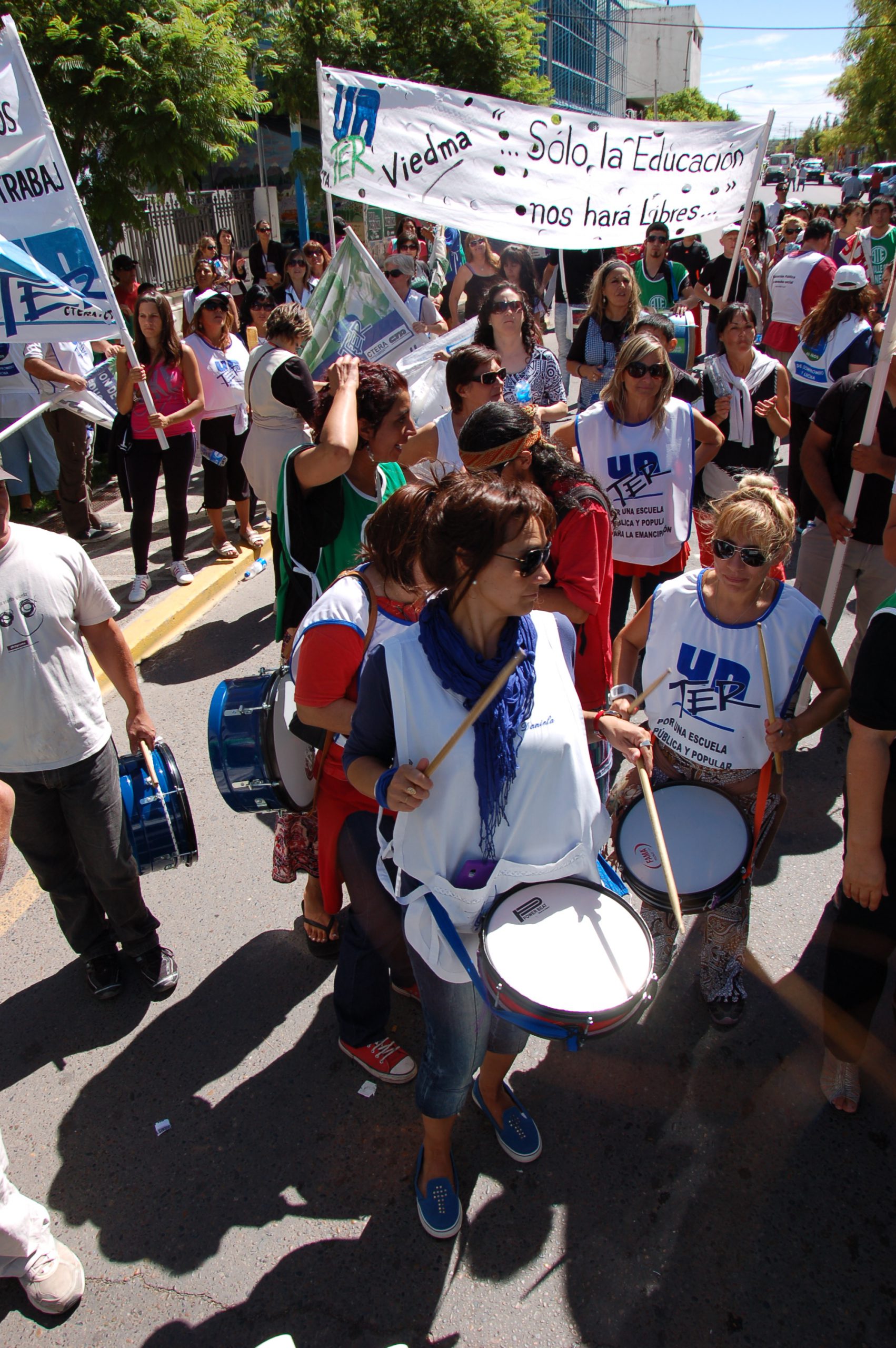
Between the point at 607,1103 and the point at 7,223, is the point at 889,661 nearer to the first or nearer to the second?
the point at 607,1103

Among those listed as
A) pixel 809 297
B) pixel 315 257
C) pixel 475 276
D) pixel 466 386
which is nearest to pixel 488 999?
pixel 466 386

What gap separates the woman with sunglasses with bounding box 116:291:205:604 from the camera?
587 centimetres

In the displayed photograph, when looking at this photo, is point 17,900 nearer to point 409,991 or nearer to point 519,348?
point 409,991

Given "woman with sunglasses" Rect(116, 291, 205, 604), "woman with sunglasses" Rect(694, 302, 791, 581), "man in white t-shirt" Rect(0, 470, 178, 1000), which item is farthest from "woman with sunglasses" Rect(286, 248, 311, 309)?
"man in white t-shirt" Rect(0, 470, 178, 1000)

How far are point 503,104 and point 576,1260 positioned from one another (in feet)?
19.4

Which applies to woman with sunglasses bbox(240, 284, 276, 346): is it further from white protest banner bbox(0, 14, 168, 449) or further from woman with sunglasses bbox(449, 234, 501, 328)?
white protest banner bbox(0, 14, 168, 449)

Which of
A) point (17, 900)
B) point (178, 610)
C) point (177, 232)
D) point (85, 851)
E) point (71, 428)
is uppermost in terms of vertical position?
point (177, 232)

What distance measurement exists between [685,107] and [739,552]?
93391 millimetres

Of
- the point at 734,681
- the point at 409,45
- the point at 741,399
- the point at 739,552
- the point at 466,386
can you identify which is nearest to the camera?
the point at 739,552

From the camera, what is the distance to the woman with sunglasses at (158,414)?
587 centimetres

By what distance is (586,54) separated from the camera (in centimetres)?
7150

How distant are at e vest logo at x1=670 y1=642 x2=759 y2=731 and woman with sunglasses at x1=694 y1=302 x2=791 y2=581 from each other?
249 cm

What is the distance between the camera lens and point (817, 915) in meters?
3.45

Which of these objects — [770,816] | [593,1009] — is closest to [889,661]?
[770,816]
